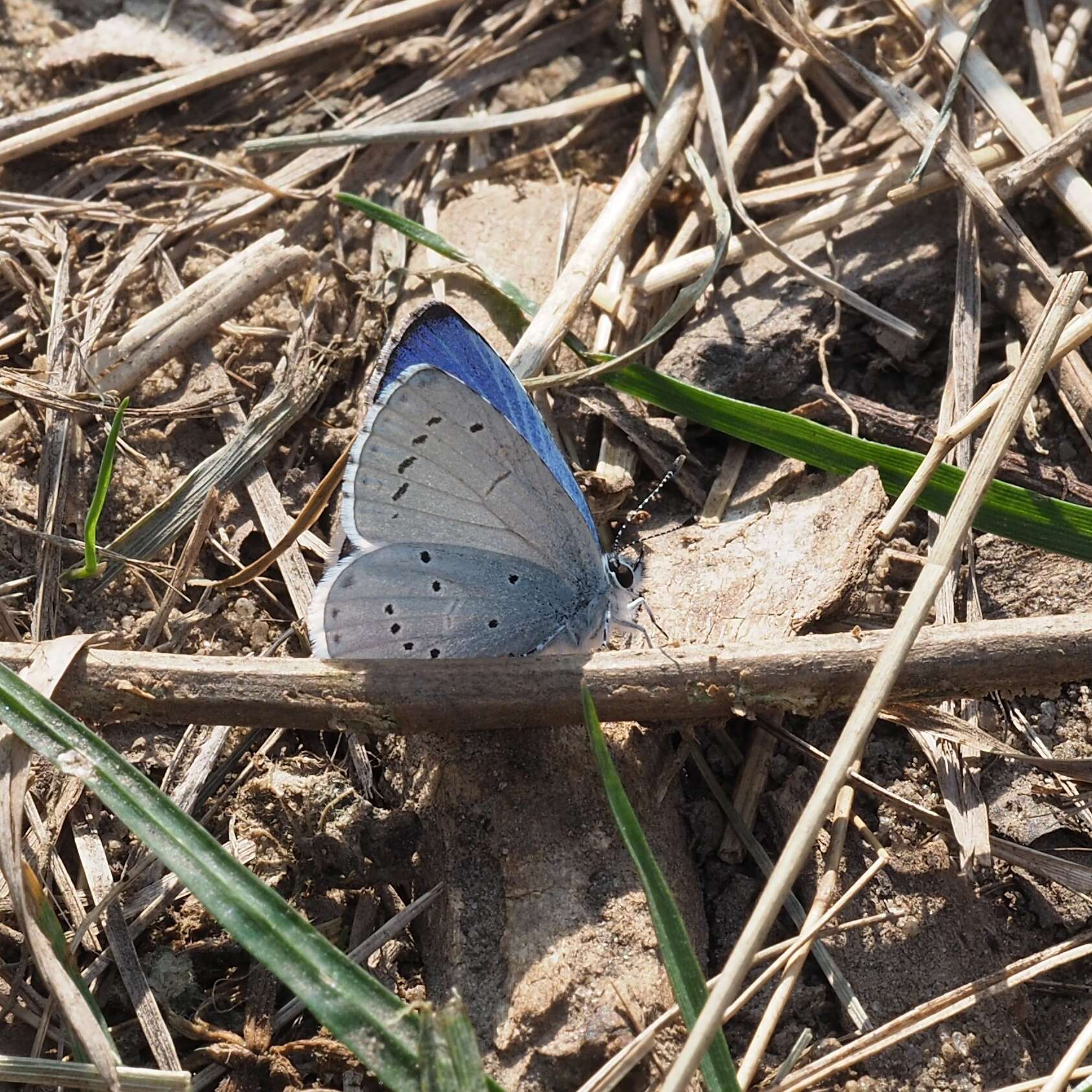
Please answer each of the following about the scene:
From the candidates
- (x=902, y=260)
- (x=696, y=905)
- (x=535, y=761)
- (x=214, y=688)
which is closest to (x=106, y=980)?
(x=214, y=688)

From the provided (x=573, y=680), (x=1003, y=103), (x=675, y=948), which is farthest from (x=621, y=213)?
(x=675, y=948)

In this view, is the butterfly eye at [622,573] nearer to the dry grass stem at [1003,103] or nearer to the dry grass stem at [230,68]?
the dry grass stem at [1003,103]

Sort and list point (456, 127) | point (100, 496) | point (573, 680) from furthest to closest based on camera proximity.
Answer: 1. point (456, 127)
2. point (100, 496)
3. point (573, 680)

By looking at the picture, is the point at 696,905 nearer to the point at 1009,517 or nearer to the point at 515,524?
the point at 515,524

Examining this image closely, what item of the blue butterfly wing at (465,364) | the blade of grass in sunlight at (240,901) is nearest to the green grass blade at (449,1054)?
the blade of grass in sunlight at (240,901)

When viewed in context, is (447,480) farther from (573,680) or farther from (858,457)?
(858,457)

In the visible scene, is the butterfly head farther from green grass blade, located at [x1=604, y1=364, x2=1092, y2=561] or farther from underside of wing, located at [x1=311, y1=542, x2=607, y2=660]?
green grass blade, located at [x1=604, y1=364, x2=1092, y2=561]
